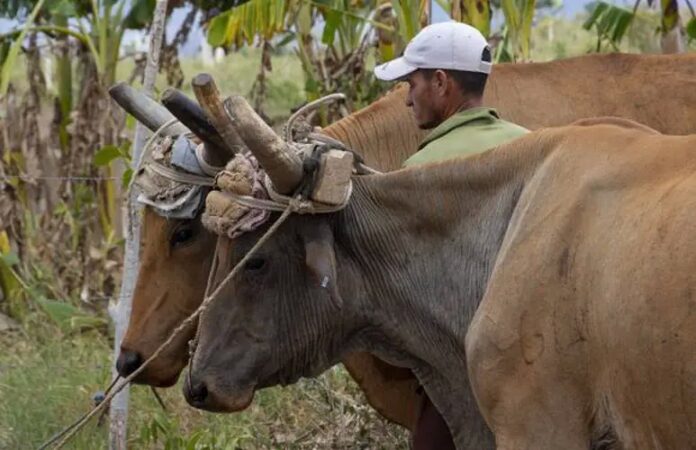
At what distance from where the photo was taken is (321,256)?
500cm

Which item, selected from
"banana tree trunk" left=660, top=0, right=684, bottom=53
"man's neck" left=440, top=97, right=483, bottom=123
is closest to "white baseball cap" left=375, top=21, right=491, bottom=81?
"man's neck" left=440, top=97, right=483, bottom=123

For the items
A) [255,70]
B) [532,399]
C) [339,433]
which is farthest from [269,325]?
[255,70]

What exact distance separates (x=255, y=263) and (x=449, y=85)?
0.95m

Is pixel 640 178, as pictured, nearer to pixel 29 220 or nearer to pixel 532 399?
pixel 532 399

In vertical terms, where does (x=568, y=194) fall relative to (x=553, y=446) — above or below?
above

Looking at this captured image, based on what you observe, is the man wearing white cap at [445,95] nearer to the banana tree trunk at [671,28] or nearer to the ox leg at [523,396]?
the ox leg at [523,396]

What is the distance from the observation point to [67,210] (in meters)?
10.6

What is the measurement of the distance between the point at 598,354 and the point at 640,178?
0.49m

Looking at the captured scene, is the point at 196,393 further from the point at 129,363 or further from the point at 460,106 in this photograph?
the point at 460,106

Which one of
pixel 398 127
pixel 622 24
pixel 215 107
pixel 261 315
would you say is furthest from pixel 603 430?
pixel 622 24

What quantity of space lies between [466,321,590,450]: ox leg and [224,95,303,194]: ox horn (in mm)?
800

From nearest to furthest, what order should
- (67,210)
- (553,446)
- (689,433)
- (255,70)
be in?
1. (689,433)
2. (553,446)
3. (67,210)
4. (255,70)

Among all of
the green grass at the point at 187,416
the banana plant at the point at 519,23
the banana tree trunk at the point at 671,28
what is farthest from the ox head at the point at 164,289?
the banana tree trunk at the point at 671,28

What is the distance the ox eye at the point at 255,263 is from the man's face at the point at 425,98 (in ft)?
2.80
